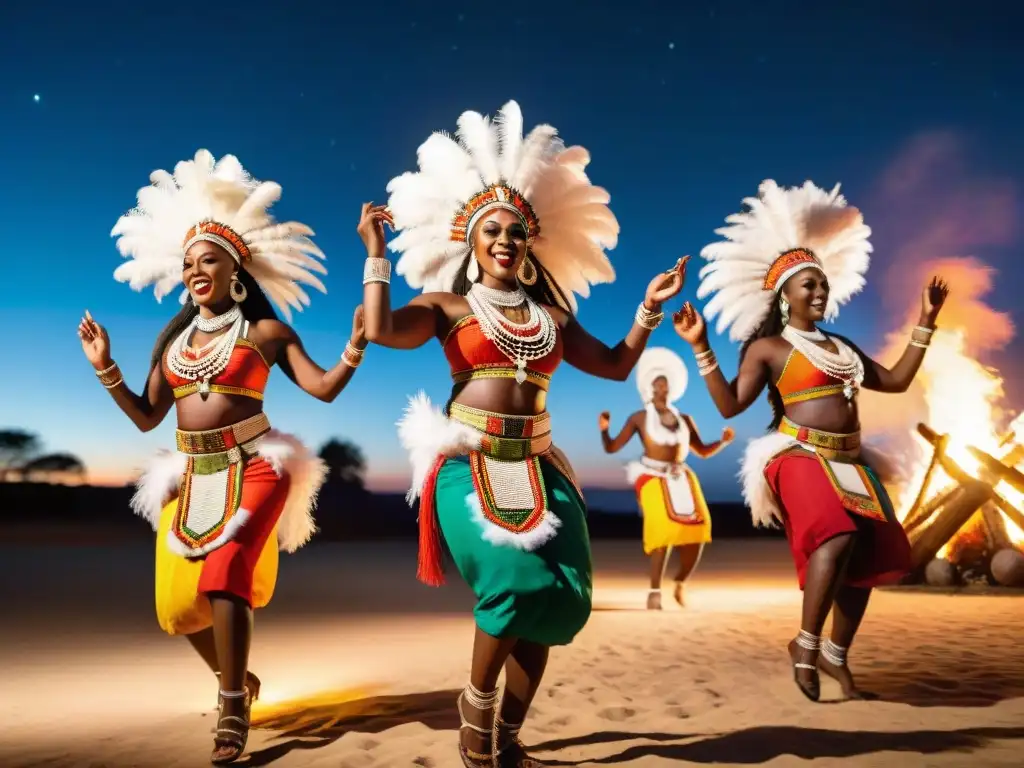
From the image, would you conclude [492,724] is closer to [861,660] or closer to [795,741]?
[795,741]

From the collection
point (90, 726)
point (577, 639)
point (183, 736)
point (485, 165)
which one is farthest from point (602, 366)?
point (577, 639)

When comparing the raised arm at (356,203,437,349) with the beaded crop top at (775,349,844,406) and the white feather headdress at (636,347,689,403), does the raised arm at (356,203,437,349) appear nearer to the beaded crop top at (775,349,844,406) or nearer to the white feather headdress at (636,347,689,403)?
the beaded crop top at (775,349,844,406)

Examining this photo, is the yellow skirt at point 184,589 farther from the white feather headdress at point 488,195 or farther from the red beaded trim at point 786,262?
the red beaded trim at point 786,262

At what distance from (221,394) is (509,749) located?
1910 millimetres

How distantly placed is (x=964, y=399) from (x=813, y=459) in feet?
19.9

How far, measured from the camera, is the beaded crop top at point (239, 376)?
4.21m

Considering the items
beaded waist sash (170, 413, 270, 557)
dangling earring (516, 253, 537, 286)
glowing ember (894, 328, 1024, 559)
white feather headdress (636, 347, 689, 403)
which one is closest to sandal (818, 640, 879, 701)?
dangling earring (516, 253, 537, 286)

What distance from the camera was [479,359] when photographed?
3.87 metres

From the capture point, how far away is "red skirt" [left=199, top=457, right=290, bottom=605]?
389 cm

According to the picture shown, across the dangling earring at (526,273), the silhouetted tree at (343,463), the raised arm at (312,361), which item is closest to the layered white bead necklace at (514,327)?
the dangling earring at (526,273)

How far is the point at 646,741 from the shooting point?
4.16 m

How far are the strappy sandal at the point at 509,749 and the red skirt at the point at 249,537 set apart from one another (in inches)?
45.5

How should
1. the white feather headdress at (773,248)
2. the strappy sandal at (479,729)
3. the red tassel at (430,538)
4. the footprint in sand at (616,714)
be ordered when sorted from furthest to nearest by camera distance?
the white feather headdress at (773,248) → the footprint in sand at (616,714) → the red tassel at (430,538) → the strappy sandal at (479,729)

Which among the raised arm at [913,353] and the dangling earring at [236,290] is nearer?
the dangling earring at [236,290]
